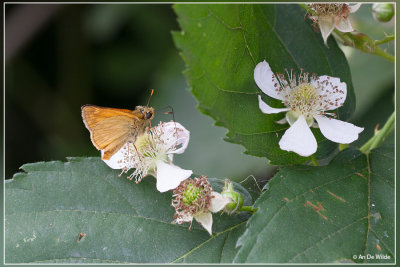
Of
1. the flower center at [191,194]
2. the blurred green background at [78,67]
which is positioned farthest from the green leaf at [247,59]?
the blurred green background at [78,67]

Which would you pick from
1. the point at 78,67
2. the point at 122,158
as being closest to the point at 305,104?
the point at 122,158

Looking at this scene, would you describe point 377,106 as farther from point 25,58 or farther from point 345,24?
point 25,58

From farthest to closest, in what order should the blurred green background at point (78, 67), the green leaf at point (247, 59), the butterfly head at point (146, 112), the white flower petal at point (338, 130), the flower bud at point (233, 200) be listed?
the blurred green background at point (78, 67)
the butterfly head at point (146, 112)
the white flower petal at point (338, 130)
the flower bud at point (233, 200)
the green leaf at point (247, 59)

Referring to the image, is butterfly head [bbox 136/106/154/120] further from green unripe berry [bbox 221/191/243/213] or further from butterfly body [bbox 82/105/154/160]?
green unripe berry [bbox 221/191/243/213]

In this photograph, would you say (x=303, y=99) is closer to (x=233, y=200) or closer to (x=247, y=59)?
(x=247, y=59)

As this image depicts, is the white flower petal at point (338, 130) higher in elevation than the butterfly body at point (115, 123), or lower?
lower

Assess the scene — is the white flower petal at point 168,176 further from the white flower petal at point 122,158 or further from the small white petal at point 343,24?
the small white petal at point 343,24
